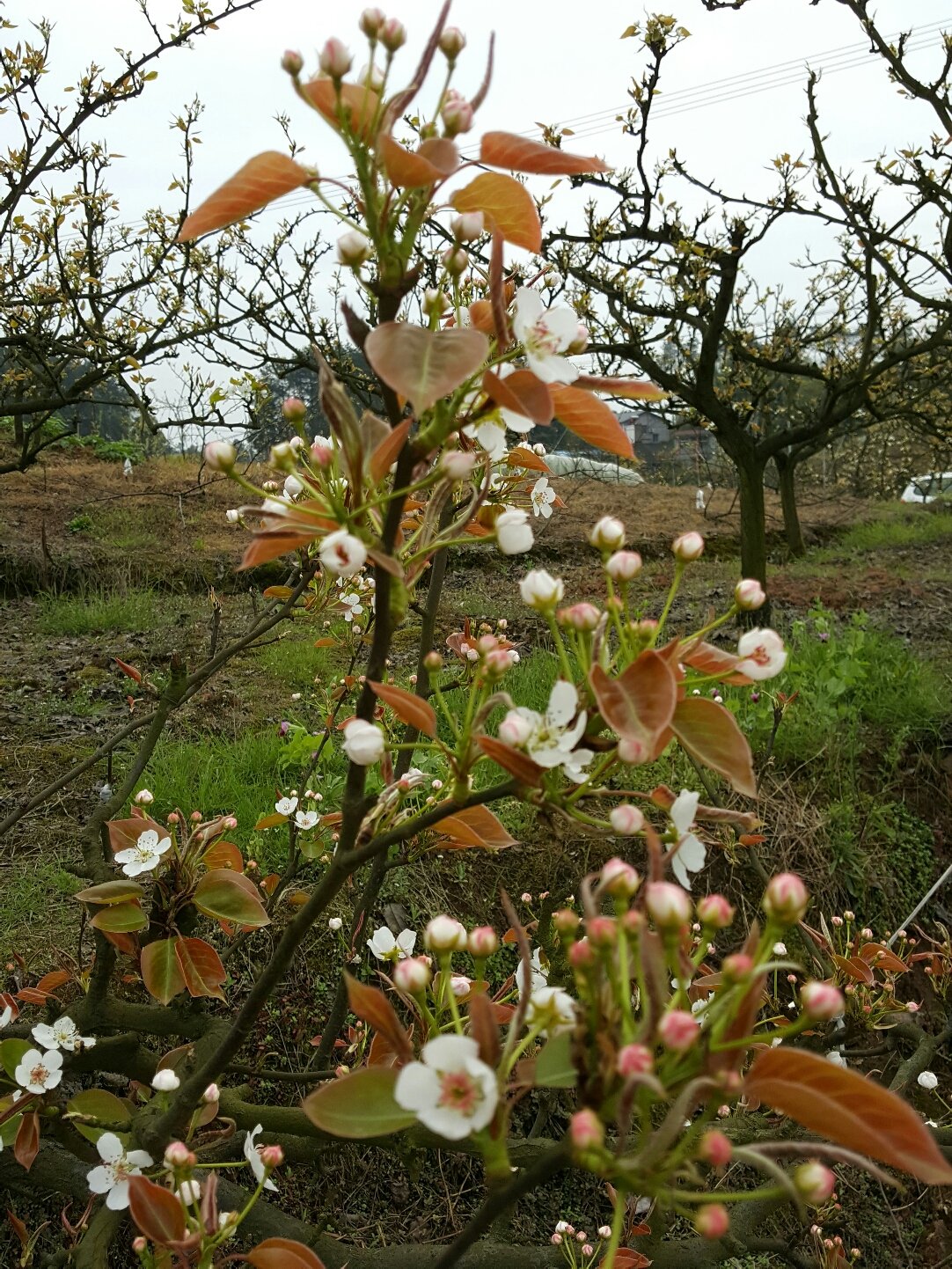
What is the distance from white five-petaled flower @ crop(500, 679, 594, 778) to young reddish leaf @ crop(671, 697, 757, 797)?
7 cm

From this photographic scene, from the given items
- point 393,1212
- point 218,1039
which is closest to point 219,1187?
point 218,1039

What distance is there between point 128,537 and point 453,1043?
7428 mm

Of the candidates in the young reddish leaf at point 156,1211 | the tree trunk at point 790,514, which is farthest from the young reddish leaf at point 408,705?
the tree trunk at point 790,514

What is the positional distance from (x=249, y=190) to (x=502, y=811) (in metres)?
2.27

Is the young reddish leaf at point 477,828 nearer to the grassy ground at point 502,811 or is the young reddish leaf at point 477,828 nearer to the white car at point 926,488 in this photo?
the grassy ground at point 502,811

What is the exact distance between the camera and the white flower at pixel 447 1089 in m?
0.47

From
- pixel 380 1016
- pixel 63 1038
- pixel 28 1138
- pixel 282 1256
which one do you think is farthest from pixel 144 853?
pixel 380 1016

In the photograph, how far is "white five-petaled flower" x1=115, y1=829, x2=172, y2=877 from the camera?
104 centimetres

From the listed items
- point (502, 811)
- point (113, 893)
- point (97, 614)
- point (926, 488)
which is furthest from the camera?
point (926, 488)

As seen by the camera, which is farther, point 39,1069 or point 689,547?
point 39,1069

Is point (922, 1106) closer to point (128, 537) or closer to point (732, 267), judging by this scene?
point (732, 267)

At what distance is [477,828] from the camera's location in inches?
34.6

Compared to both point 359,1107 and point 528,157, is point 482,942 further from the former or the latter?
point 528,157

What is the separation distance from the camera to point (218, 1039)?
1.17 metres
